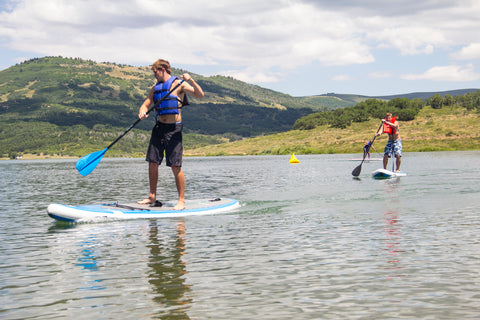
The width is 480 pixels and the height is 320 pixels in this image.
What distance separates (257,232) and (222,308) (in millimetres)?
5422

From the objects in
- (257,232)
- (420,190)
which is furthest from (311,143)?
(257,232)

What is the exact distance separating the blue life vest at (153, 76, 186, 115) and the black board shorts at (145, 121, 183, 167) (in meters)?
0.39

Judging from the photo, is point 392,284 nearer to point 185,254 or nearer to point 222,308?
point 222,308

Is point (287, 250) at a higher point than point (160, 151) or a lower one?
lower

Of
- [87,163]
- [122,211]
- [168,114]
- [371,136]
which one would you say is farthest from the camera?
[371,136]

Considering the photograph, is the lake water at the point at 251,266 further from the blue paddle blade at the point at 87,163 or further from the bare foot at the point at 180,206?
the blue paddle blade at the point at 87,163

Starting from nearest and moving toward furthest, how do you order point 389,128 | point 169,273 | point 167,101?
point 169,273 → point 167,101 → point 389,128

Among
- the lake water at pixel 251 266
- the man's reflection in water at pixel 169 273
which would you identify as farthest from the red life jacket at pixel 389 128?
the man's reflection in water at pixel 169 273

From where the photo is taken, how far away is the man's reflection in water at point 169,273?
5.72 m

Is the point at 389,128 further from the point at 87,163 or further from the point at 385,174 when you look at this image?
the point at 87,163

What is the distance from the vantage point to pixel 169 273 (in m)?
7.32

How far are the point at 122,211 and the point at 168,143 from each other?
216cm

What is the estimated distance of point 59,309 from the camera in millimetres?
5738

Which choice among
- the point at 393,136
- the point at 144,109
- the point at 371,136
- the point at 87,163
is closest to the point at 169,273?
the point at 144,109
